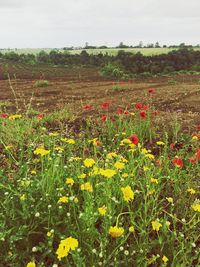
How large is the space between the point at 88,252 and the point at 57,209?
490mm

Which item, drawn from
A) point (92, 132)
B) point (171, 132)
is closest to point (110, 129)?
point (92, 132)

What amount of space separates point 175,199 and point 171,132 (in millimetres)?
2542

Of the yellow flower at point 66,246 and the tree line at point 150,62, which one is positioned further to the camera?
the tree line at point 150,62

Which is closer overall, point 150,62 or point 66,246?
point 66,246

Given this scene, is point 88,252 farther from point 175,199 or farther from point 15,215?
point 175,199

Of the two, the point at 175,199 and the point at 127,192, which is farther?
the point at 175,199

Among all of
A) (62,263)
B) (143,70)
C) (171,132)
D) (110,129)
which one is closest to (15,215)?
(62,263)

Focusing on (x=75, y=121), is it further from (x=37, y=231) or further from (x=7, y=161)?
(x=37, y=231)

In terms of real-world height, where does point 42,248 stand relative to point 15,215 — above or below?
below

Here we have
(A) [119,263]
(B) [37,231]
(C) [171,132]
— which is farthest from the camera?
(C) [171,132]

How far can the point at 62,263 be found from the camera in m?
2.59

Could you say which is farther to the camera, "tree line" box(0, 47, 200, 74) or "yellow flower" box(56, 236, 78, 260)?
"tree line" box(0, 47, 200, 74)

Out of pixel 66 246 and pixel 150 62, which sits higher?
pixel 66 246

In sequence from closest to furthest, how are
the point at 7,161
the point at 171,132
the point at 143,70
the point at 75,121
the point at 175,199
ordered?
the point at 175,199, the point at 7,161, the point at 171,132, the point at 75,121, the point at 143,70
